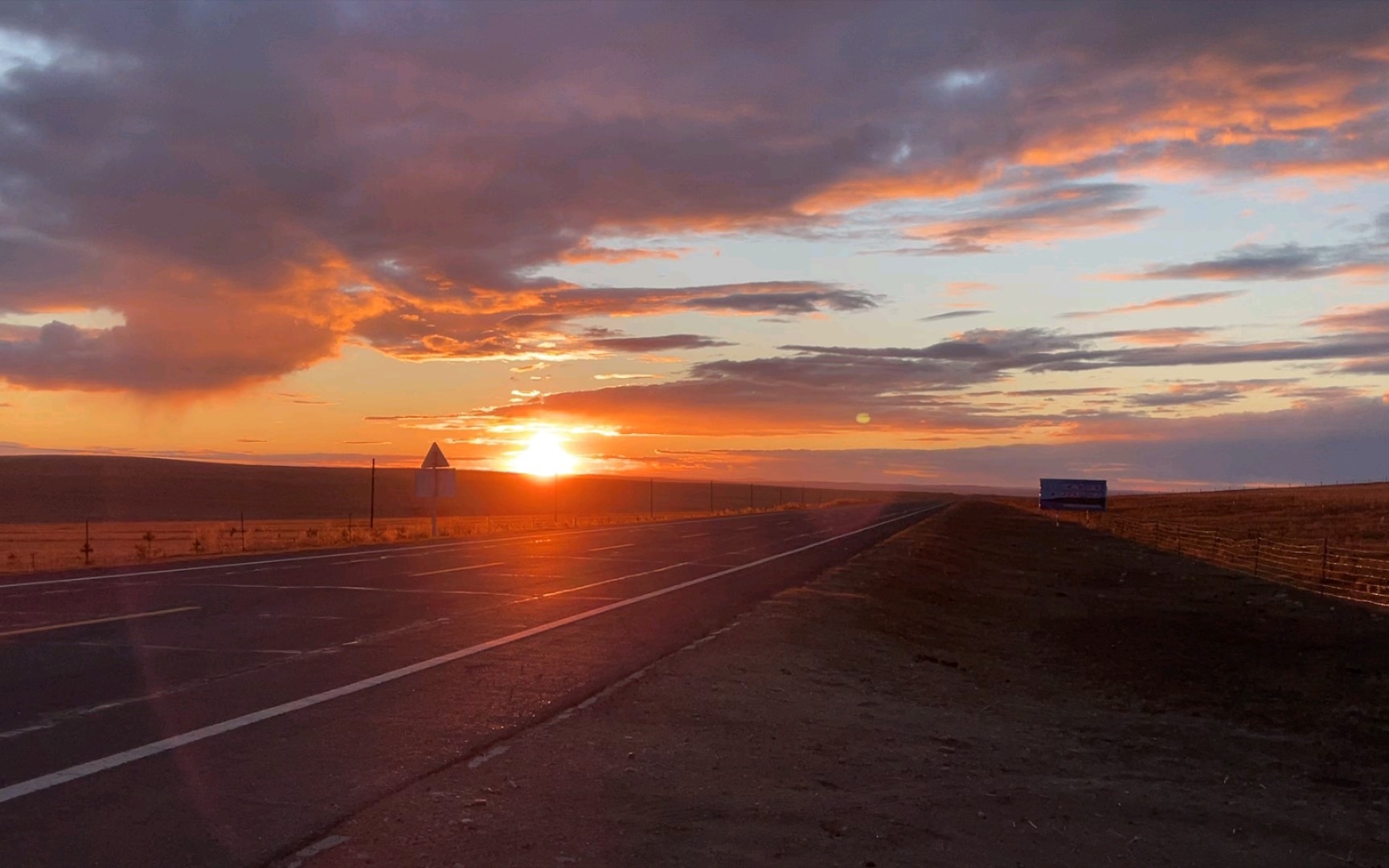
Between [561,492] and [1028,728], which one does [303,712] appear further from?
[561,492]

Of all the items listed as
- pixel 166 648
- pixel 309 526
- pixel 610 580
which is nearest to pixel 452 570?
pixel 610 580

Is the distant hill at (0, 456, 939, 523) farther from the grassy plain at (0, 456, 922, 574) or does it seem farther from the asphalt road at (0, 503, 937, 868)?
the asphalt road at (0, 503, 937, 868)

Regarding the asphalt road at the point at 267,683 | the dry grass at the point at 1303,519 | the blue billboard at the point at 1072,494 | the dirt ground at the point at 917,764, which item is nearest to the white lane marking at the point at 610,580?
the asphalt road at the point at 267,683

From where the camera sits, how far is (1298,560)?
3584 centimetres

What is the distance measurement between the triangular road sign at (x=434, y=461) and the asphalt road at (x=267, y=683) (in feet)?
53.4

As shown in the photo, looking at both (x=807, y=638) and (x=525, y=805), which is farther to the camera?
(x=807, y=638)

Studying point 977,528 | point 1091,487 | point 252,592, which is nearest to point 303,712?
point 252,592

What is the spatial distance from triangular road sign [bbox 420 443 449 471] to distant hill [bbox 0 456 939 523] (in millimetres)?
62730

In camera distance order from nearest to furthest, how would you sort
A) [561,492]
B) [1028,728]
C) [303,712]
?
[303,712], [1028,728], [561,492]

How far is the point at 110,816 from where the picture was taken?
233 inches

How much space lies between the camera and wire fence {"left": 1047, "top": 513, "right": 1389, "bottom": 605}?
2969cm

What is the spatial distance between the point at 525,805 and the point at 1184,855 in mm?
3593

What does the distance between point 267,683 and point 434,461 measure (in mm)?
29827

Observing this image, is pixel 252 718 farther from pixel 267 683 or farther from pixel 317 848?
pixel 317 848
